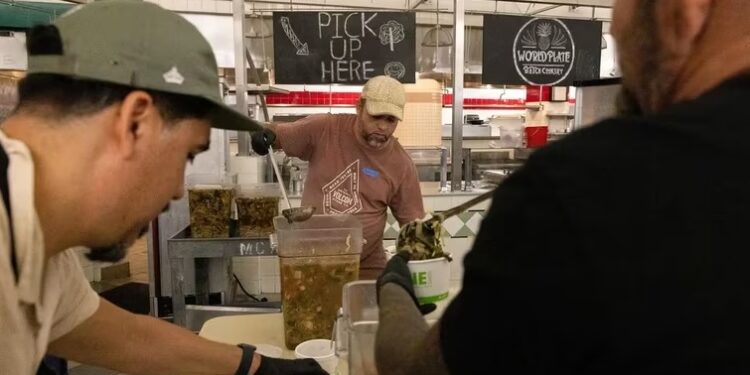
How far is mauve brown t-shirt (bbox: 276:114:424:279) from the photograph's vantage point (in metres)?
2.46

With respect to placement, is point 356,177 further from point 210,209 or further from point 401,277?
point 401,277

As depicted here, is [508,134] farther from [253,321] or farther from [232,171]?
[253,321]

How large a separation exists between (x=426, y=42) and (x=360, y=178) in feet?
16.9

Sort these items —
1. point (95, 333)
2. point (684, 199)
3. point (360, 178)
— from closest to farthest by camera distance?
point (684, 199) → point (95, 333) → point (360, 178)

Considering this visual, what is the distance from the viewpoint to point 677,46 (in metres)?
0.64

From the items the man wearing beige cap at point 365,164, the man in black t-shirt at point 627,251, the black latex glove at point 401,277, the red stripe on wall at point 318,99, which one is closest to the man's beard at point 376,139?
the man wearing beige cap at point 365,164

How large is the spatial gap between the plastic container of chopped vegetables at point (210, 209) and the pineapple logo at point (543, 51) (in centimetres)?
213

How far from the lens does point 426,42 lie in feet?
23.7

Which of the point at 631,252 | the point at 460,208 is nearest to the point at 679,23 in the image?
the point at 631,252

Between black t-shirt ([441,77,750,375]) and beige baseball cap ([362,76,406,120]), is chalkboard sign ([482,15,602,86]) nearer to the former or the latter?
beige baseball cap ([362,76,406,120])

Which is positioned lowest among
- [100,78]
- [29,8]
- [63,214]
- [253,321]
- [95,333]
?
[253,321]

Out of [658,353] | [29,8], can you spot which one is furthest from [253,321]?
[29,8]

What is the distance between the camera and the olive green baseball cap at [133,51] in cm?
79

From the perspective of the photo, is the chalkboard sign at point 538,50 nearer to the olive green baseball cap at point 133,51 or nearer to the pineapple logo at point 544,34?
the pineapple logo at point 544,34
